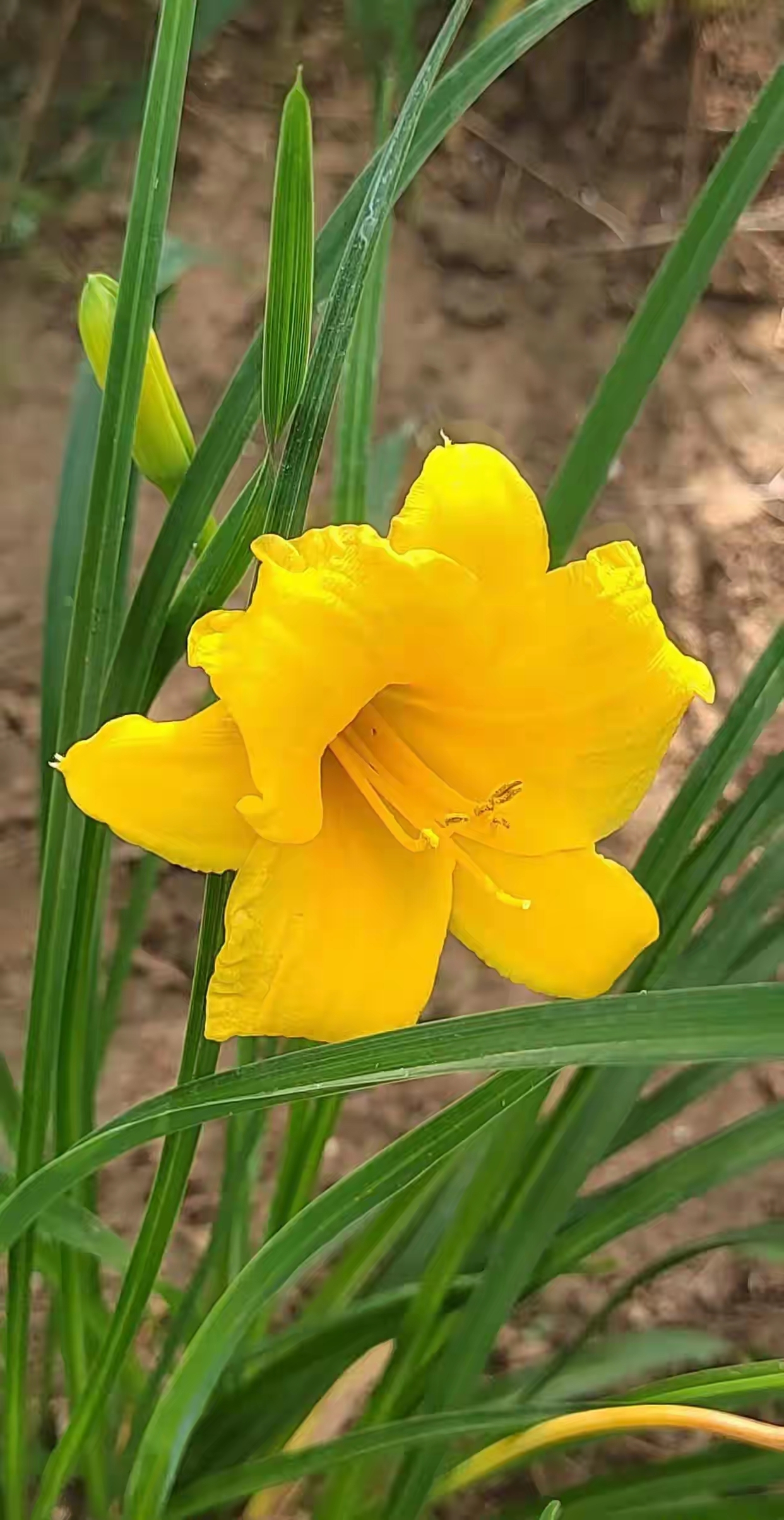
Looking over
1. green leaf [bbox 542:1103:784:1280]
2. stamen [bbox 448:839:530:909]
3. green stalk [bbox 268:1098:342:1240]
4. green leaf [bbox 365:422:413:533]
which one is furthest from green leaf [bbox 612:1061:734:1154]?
green leaf [bbox 365:422:413:533]

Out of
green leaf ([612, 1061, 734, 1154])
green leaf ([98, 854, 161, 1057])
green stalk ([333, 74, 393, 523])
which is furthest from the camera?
green leaf ([98, 854, 161, 1057])

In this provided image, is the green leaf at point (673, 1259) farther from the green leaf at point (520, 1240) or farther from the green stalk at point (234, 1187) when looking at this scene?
the green stalk at point (234, 1187)

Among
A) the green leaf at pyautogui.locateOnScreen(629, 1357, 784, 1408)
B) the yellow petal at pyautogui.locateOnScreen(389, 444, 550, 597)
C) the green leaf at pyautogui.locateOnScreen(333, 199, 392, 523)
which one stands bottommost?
the green leaf at pyautogui.locateOnScreen(629, 1357, 784, 1408)

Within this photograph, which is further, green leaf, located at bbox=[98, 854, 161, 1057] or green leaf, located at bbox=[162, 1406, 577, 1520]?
green leaf, located at bbox=[98, 854, 161, 1057]

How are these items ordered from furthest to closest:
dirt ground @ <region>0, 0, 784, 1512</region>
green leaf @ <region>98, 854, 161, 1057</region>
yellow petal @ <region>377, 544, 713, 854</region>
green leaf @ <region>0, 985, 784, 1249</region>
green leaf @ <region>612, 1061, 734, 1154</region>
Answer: dirt ground @ <region>0, 0, 784, 1512</region>
green leaf @ <region>98, 854, 161, 1057</region>
green leaf @ <region>612, 1061, 734, 1154</region>
yellow petal @ <region>377, 544, 713, 854</region>
green leaf @ <region>0, 985, 784, 1249</region>

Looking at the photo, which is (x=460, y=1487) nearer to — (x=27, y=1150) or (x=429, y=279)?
(x=27, y=1150)

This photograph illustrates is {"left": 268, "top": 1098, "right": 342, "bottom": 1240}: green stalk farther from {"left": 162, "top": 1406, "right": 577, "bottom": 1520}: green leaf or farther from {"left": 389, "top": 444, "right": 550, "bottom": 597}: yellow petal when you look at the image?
{"left": 389, "top": 444, "right": 550, "bottom": 597}: yellow petal
